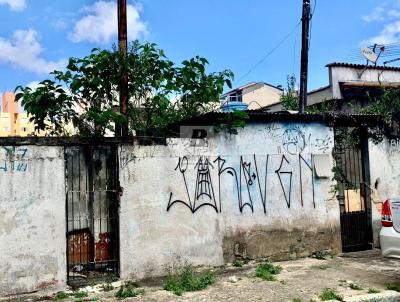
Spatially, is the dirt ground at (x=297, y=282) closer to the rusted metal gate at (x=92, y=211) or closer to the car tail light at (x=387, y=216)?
the rusted metal gate at (x=92, y=211)

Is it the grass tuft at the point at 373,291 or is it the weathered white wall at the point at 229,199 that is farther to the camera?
the weathered white wall at the point at 229,199

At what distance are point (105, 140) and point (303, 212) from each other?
12.9 ft

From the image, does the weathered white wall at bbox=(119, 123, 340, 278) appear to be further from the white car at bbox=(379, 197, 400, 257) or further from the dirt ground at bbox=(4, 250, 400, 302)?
the white car at bbox=(379, 197, 400, 257)

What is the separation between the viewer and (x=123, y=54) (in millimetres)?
7453

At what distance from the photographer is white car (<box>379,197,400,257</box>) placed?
5988 mm

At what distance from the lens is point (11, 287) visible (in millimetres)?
6012

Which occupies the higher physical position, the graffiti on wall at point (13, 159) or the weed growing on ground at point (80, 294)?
the graffiti on wall at point (13, 159)

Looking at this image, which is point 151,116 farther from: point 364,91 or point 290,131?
point 364,91

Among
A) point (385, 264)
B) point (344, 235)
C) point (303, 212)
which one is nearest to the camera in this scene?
point (385, 264)

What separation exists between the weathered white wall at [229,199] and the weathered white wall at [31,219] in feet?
3.17

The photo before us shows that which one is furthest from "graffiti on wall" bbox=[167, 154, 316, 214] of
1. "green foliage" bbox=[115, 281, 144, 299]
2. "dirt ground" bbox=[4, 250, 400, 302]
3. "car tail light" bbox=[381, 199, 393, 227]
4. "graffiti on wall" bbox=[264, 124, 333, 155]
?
"car tail light" bbox=[381, 199, 393, 227]

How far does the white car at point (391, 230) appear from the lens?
599cm

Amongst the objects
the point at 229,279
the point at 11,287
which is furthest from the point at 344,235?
the point at 11,287

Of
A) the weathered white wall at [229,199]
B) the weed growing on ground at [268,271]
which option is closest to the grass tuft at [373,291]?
the weed growing on ground at [268,271]
